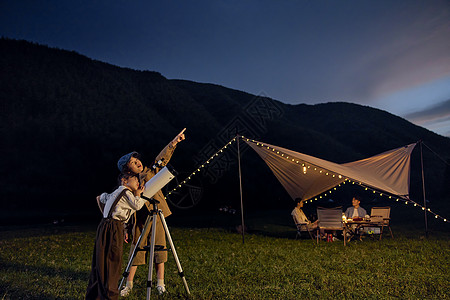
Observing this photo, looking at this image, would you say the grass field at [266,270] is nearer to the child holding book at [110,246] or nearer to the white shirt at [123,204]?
the child holding book at [110,246]

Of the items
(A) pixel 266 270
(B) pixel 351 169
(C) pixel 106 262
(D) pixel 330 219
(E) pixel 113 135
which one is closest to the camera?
(C) pixel 106 262

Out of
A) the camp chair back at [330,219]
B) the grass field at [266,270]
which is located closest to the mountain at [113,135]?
the camp chair back at [330,219]

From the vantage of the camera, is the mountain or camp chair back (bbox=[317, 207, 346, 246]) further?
the mountain

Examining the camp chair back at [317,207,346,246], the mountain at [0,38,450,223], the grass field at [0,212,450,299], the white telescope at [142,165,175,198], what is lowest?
the grass field at [0,212,450,299]

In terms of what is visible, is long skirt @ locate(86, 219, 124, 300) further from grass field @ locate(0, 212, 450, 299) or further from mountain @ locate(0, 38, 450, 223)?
mountain @ locate(0, 38, 450, 223)

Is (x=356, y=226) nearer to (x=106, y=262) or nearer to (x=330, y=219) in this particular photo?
(x=330, y=219)

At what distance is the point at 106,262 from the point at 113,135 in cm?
2493

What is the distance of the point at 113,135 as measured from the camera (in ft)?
85.7

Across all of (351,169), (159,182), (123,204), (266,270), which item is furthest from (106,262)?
(351,169)

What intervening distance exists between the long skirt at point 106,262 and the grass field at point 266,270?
0.88m

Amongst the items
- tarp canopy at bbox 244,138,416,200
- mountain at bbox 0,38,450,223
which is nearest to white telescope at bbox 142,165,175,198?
tarp canopy at bbox 244,138,416,200

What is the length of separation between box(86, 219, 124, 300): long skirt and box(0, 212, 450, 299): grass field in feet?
2.90

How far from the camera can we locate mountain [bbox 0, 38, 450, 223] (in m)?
20.5

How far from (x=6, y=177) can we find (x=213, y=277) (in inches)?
806
